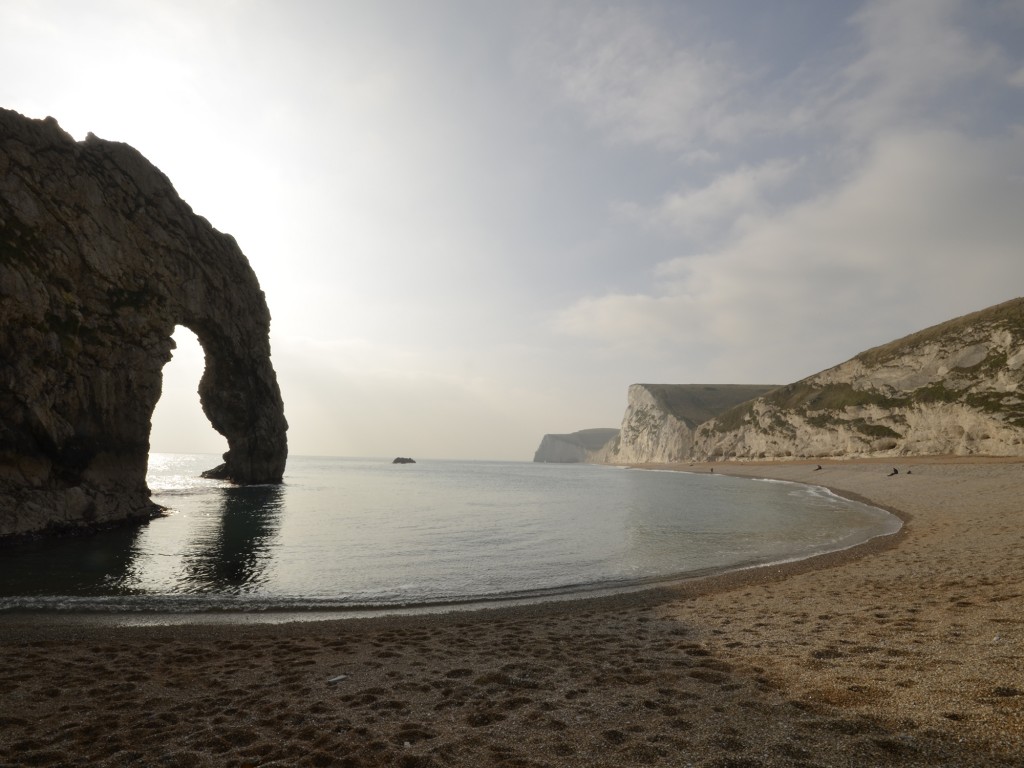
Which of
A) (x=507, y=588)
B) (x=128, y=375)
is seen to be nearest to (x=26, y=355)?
(x=128, y=375)

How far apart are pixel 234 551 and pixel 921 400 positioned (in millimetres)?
100430

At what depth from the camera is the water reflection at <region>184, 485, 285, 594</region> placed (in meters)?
18.0

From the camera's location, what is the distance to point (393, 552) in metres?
23.5

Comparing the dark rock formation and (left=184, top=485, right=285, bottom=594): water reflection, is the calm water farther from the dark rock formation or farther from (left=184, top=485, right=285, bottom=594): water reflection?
the dark rock formation

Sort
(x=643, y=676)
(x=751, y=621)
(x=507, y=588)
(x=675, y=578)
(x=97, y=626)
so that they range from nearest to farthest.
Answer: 1. (x=643, y=676)
2. (x=751, y=621)
3. (x=97, y=626)
4. (x=507, y=588)
5. (x=675, y=578)

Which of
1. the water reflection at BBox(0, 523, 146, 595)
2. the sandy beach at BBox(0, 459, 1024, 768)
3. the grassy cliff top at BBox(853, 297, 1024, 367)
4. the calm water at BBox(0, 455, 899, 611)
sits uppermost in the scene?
the grassy cliff top at BBox(853, 297, 1024, 367)

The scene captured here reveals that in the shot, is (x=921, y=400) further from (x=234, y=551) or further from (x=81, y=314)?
(x=81, y=314)

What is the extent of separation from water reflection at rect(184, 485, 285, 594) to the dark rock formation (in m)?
6.77

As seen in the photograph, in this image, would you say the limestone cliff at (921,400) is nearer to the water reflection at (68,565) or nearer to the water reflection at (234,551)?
the water reflection at (234,551)

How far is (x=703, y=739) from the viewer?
20.1 feet

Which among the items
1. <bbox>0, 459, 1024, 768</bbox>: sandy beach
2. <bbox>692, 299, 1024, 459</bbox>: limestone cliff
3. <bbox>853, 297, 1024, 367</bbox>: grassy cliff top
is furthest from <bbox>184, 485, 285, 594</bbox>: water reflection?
<bbox>853, 297, 1024, 367</bbox>: grassy cliff top

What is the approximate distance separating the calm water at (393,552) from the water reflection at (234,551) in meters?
0.08

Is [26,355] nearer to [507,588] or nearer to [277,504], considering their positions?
[277,504]

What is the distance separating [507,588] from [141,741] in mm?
12038
